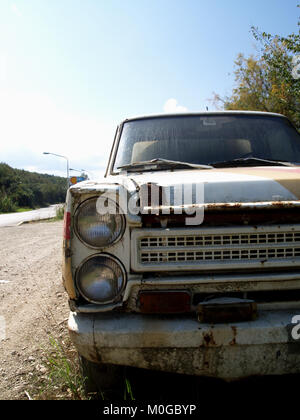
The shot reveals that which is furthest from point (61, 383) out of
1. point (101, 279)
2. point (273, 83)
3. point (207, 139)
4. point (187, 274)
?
point (273, 83)

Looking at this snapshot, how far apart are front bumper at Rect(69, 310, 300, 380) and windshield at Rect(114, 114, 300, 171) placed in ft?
4.36

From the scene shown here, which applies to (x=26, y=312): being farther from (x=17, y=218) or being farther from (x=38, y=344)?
(x=17, y=218)

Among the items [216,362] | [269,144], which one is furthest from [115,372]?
[269,144]

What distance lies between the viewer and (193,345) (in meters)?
1.55

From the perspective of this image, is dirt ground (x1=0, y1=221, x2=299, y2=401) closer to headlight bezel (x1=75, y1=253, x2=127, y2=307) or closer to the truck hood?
headlight bezel (x1=75, y1=253, x2=127, y2=307)

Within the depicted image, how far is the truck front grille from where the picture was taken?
159 centimetres

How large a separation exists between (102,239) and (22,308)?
2.48m

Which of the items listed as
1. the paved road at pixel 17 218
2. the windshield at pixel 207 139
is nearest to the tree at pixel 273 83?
the windshield at pixel 207 139

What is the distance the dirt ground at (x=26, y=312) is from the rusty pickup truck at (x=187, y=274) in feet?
3.32

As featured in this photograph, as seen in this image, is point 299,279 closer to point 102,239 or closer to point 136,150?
point 102,239

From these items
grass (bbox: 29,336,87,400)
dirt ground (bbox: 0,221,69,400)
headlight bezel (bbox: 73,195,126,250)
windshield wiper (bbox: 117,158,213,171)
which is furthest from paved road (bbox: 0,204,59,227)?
headlight bezel (bbox: 73,195,126,250)

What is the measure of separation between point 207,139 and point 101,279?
63.1 inches

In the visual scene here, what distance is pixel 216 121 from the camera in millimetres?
2932

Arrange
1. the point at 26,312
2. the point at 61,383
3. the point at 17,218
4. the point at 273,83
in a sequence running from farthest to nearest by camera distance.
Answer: the point at 17,218, the point at 273,83, the point at 26,312, the point at 61,383
